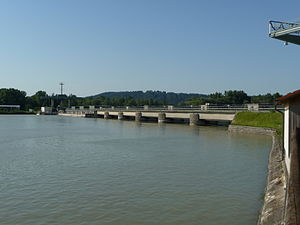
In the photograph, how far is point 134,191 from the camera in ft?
56.0

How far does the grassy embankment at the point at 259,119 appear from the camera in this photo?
5344 centimetres

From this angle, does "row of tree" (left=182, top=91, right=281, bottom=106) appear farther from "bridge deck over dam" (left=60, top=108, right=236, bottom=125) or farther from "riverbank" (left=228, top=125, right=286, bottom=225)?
"riverbank" (left=228, top=125, right=286, bottom=225)

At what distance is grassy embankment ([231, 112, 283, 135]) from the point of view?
5344cm

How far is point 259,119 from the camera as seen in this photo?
191 feet

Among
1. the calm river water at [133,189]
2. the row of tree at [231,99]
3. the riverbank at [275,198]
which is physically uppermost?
the row of tree at [231,99]

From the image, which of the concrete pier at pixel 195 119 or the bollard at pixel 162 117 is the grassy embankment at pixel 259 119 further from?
the bollard at pixel 162 117

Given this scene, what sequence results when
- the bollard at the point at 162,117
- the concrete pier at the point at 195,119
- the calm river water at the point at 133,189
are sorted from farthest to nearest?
the bollard at the point at 162,117 → the concrete pier at the point at 195,119 → the calm river water at the point at 133,189

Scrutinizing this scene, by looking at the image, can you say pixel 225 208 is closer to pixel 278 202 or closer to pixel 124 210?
pixel 278 202

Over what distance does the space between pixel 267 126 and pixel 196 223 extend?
149ft

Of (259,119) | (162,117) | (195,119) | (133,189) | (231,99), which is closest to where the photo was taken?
(133,189)

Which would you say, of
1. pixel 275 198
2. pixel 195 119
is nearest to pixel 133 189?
pixel 275 198

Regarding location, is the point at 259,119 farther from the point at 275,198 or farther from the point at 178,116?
the point at 275,198

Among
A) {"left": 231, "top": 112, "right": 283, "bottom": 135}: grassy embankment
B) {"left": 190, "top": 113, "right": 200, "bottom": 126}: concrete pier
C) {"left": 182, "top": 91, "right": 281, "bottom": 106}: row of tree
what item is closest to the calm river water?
{"left": 231, "top": 112, "right": 283, "bottom": 135}: grassy embankment

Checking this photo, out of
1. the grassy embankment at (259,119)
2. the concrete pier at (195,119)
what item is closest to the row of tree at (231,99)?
the concrete pier at (195,119)
